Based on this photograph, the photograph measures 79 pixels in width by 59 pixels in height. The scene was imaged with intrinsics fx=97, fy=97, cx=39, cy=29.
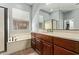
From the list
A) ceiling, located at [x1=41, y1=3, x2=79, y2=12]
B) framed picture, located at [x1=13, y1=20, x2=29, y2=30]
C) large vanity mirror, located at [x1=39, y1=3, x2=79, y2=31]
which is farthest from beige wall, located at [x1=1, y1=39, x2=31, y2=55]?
ceiling, located at [x1=41, y1=3, x2=79, y2=12]

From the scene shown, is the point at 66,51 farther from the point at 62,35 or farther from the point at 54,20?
the point at 54,20

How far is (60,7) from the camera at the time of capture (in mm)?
1341

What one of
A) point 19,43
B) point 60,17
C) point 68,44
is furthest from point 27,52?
point 60,17

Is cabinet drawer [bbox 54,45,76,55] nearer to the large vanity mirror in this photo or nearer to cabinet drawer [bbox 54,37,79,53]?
cabinet drawer [bbox 54,37,79,53]

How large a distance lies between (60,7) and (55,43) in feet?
1.67

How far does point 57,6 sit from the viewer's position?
133cm

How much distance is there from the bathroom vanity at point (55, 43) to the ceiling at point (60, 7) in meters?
0.35

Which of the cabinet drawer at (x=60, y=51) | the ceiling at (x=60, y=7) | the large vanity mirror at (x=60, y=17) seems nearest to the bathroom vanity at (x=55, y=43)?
the cabinet drawer at (x=60, y=51)

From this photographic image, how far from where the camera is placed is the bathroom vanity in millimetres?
1140

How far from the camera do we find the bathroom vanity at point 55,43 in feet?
3.74

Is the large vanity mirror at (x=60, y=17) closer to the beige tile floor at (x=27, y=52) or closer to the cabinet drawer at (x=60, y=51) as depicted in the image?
the cabinet drawer at (x=60, y=51)

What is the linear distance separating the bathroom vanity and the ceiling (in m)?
0.35
